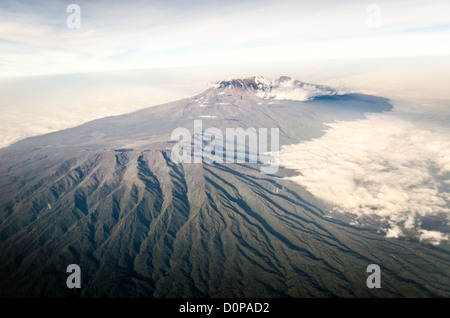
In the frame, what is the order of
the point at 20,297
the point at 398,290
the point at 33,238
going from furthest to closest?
1. the point at 33,238
2. the point at 398,290
3. the point at 20,297

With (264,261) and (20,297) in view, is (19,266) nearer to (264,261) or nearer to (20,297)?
(20,297)
